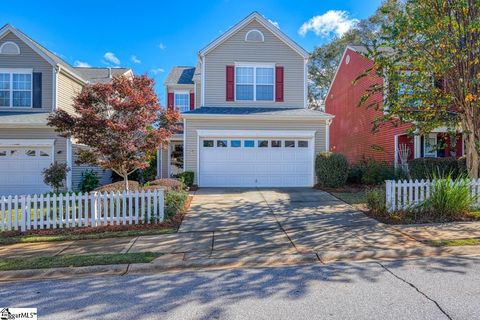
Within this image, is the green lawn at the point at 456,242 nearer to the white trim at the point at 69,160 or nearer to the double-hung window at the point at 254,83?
the double-hung window at the point at 254,83

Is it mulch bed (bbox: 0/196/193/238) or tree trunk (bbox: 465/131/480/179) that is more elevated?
tree trunk (bbox: 465/131/480/179)

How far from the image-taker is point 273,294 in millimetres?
3828

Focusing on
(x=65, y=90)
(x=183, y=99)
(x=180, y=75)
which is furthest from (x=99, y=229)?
(x=180, y=75)

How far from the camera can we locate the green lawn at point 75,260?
4.91m

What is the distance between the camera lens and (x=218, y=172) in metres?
14.2

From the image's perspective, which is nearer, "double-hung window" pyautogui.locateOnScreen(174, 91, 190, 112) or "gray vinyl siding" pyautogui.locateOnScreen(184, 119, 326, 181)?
"gray vinyl siding" pyautogui.locateOnScreen(184, 119, 326, 181)

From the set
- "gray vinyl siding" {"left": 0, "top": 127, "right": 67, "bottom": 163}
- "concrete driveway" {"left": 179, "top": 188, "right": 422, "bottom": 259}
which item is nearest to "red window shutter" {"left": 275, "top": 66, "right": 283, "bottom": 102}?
"concrete driveway" {"left": 179, "top": 188, "right": 422, "bottom": 259}

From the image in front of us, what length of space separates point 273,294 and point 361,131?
56.2ft

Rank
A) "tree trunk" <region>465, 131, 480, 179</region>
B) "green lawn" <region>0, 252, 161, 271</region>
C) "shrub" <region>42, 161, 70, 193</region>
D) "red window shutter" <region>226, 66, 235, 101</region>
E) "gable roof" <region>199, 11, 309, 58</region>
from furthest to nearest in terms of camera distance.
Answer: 1. "red window shutter" <region>226, 66, 235, 101</region>
2. "gable roof" <region>199, 11, 309, 58</region>
3. "shrub" <region>42, 161, 70, 193</region>
4. "tree trunk" <region>465, 131, 480, 179</region>
5. "green lawn" <region>0, 252, 161, 271</region>

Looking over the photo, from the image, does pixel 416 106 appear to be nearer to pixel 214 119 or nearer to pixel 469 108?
pixel 469 108

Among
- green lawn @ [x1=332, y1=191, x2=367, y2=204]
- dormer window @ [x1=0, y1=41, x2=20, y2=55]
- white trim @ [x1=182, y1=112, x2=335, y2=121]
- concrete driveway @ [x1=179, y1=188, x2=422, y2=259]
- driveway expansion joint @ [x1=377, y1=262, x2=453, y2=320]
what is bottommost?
driveway expansion joint @ [x1=377, y1=262, x2=453, y2=320]

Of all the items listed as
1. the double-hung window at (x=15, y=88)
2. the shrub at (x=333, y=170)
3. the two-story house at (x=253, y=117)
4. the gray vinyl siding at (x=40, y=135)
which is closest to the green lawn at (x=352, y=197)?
the shrub at (x=333, y=170)

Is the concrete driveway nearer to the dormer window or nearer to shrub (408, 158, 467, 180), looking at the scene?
shrub (408, 158, 467, 180)

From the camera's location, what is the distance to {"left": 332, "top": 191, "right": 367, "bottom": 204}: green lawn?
9.96m
